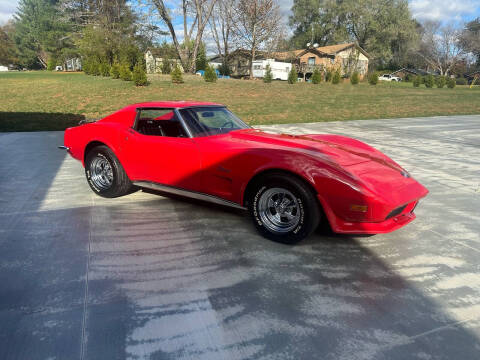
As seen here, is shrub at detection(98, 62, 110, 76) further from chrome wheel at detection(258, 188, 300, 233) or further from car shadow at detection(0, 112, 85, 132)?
chrome wheel at detection(258, 188, 300, 233)

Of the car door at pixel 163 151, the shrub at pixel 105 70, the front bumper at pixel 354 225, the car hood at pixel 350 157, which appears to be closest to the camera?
the front bumper at pixel 354 225

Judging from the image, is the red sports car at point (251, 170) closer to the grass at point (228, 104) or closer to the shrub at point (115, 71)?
the grass at point (228, 104)

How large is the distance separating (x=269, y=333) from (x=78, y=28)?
171 feet

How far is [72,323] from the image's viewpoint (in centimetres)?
210

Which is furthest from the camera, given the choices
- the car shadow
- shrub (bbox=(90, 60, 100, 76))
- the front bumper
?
shrub (bbox=(90, 60, 100, 76))

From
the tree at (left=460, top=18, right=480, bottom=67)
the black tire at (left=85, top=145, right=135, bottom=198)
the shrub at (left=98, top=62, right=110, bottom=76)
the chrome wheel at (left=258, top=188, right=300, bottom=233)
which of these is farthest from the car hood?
the tree at (left=460, top=18, right=480, bottom=67)

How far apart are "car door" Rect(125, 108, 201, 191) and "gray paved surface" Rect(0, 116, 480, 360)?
447mm

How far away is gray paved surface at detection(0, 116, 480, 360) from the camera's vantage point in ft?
6.45

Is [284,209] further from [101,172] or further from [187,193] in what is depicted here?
[101,172]

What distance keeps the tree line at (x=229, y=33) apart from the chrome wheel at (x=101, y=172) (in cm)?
2647

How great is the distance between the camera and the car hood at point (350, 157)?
2.99 m

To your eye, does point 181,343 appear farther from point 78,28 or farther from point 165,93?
point 78,28

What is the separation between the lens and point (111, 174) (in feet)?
14.4

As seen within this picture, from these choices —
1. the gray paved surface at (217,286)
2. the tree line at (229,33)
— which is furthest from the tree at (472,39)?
the gray paved surface at (217,286)
